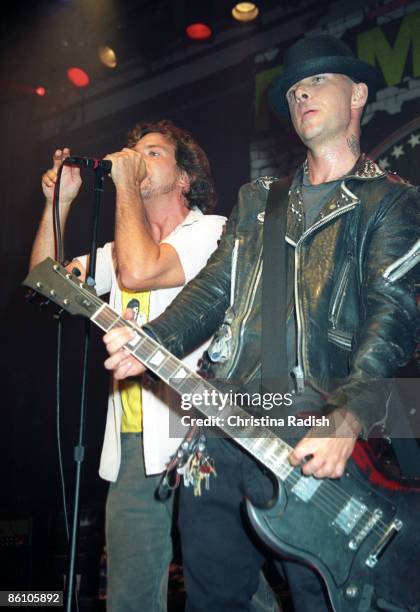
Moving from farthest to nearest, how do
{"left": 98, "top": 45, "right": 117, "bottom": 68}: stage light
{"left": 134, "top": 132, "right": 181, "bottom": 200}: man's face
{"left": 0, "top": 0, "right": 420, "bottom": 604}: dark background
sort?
{"left": 98, "top": 45, "right": 117, "bottom": 68}: stage light
{"left": 0, "top": 0, "right": 420, "bottom": 604}: dark background
{"left": 134, "top": 132, "right": 181, "bottom": 200}: man's face

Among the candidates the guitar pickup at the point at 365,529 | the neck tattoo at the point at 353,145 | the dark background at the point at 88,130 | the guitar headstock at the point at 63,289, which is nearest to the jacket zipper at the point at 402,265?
the neck tattoo at the point at 353,145

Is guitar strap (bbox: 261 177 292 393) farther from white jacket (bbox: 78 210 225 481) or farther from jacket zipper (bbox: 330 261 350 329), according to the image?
white jacket (bbox: 78 210 225 481)

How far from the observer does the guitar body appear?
1683 mm

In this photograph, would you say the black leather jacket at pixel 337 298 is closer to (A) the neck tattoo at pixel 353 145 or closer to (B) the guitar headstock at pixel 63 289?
(A) the neck tattoo at pixel 353 145

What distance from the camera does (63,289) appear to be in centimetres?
225

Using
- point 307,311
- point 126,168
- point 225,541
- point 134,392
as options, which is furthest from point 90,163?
point 225,541

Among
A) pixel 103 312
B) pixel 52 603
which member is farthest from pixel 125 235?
pixel 52 603

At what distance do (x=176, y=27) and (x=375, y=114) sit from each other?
8.13 feet

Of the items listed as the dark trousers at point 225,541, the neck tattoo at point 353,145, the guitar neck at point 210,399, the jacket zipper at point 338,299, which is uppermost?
the neck tattoo at point 353,145

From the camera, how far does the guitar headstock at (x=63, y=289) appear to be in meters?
2.21

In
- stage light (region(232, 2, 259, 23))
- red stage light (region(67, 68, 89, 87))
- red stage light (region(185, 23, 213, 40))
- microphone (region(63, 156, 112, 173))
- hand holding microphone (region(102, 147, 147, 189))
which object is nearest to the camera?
microphone (region(63, 156, 112, 173))

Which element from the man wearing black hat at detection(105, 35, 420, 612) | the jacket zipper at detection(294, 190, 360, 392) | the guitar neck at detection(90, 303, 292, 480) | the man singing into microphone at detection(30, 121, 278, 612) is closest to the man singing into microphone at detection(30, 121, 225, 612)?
the man singing into microphone at detection(30, 121, 278, 612)

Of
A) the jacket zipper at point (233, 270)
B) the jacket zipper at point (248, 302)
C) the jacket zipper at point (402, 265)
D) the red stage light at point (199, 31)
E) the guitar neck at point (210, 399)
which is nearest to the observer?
the guitar neck at point (210, 399)

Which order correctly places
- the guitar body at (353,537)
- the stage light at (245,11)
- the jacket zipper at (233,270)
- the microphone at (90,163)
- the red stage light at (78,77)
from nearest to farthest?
the guitar body at (353,537) < the jacket zipper at (233,270) < the microphone at (90,163) < the stage light at (245,11) < the red stage light at (78,77)
